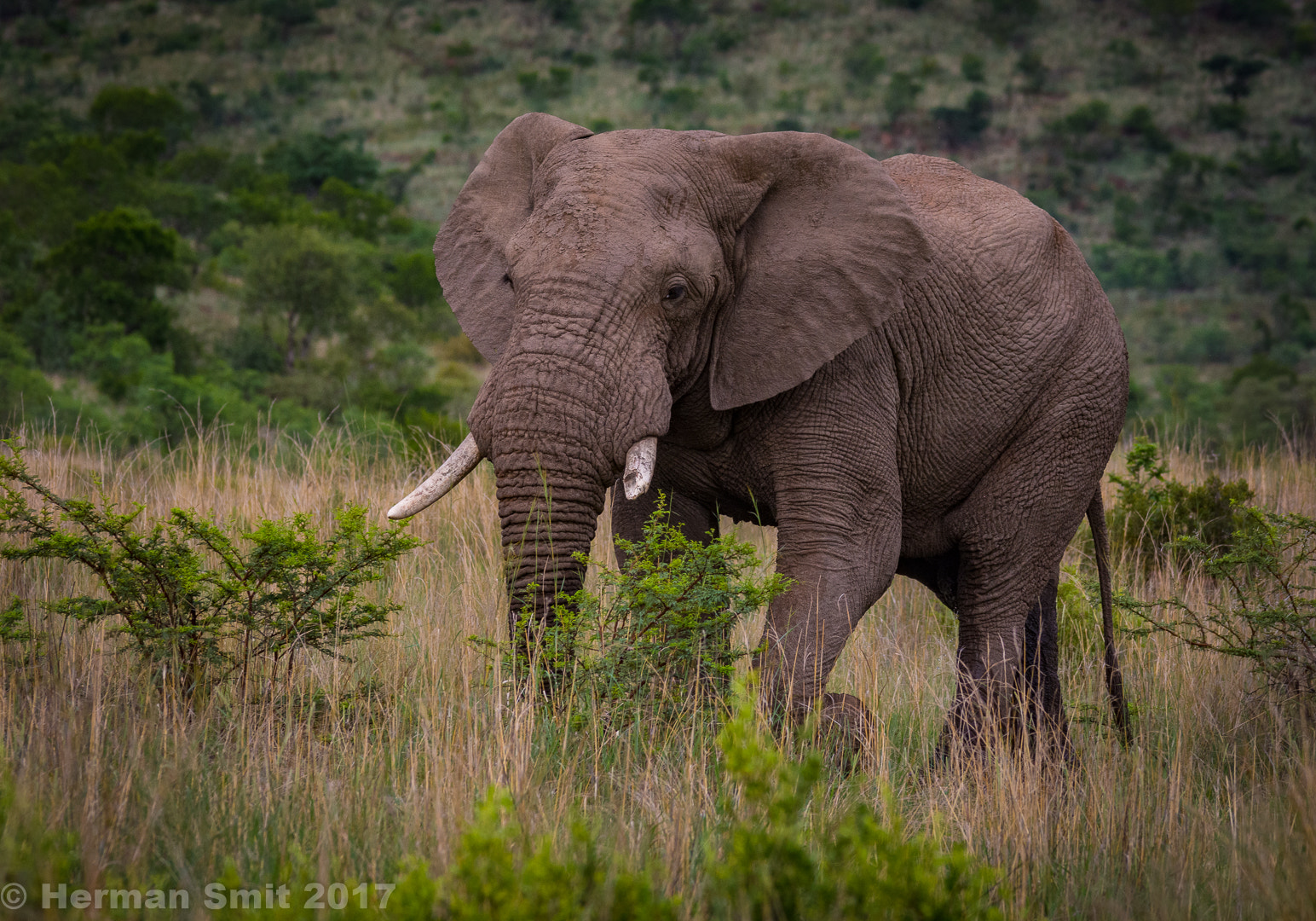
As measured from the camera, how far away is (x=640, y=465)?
4.11 meters

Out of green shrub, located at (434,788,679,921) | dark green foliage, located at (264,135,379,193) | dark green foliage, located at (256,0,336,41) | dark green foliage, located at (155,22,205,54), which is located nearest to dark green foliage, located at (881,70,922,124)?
dark green foliage, located at (264,135,379,193)

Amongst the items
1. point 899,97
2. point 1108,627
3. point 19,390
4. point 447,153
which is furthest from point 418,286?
point 899,97

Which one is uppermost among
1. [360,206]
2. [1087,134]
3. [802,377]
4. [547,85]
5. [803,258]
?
[547,85]

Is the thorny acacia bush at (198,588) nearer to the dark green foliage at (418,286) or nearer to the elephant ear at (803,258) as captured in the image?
the elephant ear at (803,258)

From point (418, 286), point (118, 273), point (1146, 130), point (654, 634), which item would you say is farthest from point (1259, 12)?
point (654, 634)

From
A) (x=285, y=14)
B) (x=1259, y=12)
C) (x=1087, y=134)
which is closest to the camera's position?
(x=1087, y=134)

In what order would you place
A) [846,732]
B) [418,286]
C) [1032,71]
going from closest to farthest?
[846,732], [418,286], [1032,71]

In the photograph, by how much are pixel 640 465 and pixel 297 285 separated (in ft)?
56.1

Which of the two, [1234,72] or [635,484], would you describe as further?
[1234,72]

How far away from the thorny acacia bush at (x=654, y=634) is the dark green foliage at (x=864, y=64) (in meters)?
49.2

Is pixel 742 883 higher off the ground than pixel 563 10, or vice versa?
pixel 563 10

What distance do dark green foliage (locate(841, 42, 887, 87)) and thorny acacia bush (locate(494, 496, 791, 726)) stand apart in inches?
1937

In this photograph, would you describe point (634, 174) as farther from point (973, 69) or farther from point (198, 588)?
point (973, 69)

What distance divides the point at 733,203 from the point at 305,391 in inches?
524
